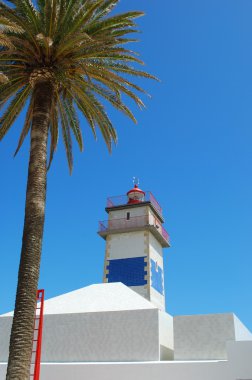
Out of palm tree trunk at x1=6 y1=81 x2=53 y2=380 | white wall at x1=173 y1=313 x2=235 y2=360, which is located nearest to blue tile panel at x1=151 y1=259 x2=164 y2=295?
white wall at x1=173 y1=313 x2=235 y2=360

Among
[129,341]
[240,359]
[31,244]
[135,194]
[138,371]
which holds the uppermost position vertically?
[135,194]

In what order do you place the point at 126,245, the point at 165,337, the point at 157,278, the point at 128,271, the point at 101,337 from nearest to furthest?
the point at 101,337
the point at 165,337
the point at 128,271
the point at 157,278
the point at 126,245

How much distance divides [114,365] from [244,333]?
5.46 m

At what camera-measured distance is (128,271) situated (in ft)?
75.7

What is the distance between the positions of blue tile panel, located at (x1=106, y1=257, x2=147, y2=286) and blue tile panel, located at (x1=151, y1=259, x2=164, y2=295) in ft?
2.59

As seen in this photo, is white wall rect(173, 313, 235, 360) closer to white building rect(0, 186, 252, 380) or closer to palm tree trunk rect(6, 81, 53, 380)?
white building rect(0, 186, 252, 380)

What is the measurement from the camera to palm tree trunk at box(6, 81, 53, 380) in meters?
8.31

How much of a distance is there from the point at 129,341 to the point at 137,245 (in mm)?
10629

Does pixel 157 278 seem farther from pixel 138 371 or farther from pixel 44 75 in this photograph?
pixel 44 75

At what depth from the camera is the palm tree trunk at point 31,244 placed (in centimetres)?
831

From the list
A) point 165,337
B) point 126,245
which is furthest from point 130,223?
point 165,337

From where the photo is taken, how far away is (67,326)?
1454 cm

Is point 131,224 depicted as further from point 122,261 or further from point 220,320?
point 220,320

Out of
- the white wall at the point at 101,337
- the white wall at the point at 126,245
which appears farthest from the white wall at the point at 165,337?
the white wall at the point at 126,245
